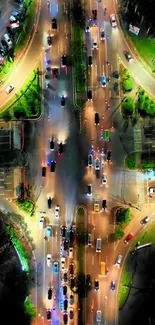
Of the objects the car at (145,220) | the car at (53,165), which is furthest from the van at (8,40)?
the car at (145,220)

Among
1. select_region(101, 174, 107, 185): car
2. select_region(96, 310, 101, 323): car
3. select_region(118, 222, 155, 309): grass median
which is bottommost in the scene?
select_region(96, 310, 101, 323): car

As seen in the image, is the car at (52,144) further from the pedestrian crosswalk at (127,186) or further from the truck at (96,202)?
the pedestrian crosswalk at (127,186)

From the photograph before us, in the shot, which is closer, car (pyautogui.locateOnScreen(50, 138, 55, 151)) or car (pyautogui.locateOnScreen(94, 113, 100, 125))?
car (pyautogui.locateOnScreen(94, 113, 100, 125))

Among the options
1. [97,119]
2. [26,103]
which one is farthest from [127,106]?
[26,103]

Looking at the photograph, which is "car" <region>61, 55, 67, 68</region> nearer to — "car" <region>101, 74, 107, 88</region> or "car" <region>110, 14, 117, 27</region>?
"car" <region>101, 74, 107, 88</region>

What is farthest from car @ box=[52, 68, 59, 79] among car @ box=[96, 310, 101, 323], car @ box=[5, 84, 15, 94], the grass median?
car @ box=[96, 310, 101, 323]

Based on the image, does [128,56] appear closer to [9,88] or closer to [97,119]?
[97,119]
